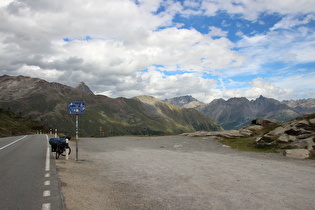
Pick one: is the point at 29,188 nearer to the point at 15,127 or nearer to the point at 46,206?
the point at 46,206

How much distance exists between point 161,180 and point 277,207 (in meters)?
5.89

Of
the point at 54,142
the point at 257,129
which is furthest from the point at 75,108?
the point at 257,129

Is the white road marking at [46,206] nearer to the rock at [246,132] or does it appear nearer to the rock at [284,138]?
the rock at [284,138]

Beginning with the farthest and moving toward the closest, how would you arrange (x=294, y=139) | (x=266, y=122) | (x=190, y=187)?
(x=266, y=122), (x=294, y=139), (x=190, y=187)

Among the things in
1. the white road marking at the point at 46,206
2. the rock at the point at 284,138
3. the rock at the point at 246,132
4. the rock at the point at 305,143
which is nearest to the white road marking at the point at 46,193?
the white road marking at the point at 46,206

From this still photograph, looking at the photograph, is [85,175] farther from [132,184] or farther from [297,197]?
[297,197]

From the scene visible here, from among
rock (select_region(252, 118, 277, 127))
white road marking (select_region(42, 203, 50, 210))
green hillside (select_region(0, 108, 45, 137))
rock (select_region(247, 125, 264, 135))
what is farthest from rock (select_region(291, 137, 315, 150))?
green hillside (select_region(0, 108, 45, 137))

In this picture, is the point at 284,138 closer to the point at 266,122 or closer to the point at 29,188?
the point at 266,122

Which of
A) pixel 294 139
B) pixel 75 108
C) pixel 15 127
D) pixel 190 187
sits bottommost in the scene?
pixel 190 187

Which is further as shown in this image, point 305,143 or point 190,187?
point 305,143

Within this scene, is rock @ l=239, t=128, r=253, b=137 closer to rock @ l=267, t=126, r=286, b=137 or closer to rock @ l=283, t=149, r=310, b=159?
rock @ l=267, t=126, r=286, b=137

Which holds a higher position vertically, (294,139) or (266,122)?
(266,122)

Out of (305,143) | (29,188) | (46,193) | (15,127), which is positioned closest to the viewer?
(46,193)

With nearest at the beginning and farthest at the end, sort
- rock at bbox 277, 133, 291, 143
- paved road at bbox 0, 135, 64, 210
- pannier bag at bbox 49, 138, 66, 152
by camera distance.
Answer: paved road at bbox 0, 135, 64, 210 < pannier bag at bbox 49, 138, 66, 152 < rock at bbox 277, 133, 291, 143
